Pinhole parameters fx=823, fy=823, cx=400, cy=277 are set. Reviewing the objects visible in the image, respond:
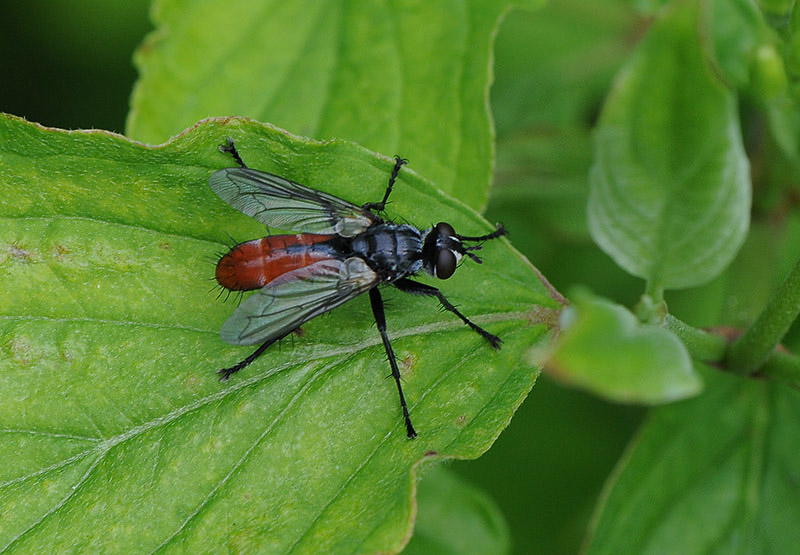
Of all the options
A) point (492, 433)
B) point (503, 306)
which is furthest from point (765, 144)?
point (492, 433)

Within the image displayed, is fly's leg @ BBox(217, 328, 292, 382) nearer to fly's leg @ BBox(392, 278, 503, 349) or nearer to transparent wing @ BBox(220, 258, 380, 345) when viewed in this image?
transparent wing @ BBox(220, 258, 380, 345)

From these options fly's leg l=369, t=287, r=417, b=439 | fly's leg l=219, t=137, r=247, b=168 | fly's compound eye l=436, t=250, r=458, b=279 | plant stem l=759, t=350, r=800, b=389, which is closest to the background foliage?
plant stem l=759, t=350, r=800, b=389

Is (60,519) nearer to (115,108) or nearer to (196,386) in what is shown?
(196,386)

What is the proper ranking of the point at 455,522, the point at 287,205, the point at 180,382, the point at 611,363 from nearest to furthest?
the point at 611,363, the point at 180,382, the point at 287,205, the point at 455,522

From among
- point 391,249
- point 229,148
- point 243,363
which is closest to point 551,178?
point 391,249

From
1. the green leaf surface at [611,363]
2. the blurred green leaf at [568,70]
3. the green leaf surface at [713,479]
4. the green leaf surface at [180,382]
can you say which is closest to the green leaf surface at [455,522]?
the green leaf surface at [713,479]

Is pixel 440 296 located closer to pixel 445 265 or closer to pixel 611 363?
pixel 445 265

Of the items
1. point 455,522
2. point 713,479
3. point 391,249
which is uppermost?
point 391,249

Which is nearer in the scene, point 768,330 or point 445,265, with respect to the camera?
point 768,330
